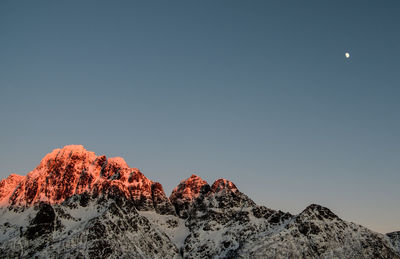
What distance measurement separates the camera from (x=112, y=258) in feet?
645

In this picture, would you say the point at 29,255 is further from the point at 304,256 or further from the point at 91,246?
the point at 304,256

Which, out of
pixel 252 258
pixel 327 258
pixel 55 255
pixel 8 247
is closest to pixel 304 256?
pixel 327 258

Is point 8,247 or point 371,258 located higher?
point 8,247

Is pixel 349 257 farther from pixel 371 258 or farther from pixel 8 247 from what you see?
pixel 8 247

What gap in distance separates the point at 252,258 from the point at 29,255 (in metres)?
112

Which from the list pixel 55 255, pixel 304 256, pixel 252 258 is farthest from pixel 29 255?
pixel 304 256

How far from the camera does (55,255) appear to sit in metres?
192

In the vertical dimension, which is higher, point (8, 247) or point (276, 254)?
point (8, 247)

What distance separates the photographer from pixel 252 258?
198 meters

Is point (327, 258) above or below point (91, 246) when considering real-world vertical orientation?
below

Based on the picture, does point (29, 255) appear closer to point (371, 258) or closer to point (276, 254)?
point (276, 254)

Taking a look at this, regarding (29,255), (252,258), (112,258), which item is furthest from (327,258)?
(29,255)

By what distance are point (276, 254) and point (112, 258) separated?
274 ft

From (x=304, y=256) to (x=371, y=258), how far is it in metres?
34.8
